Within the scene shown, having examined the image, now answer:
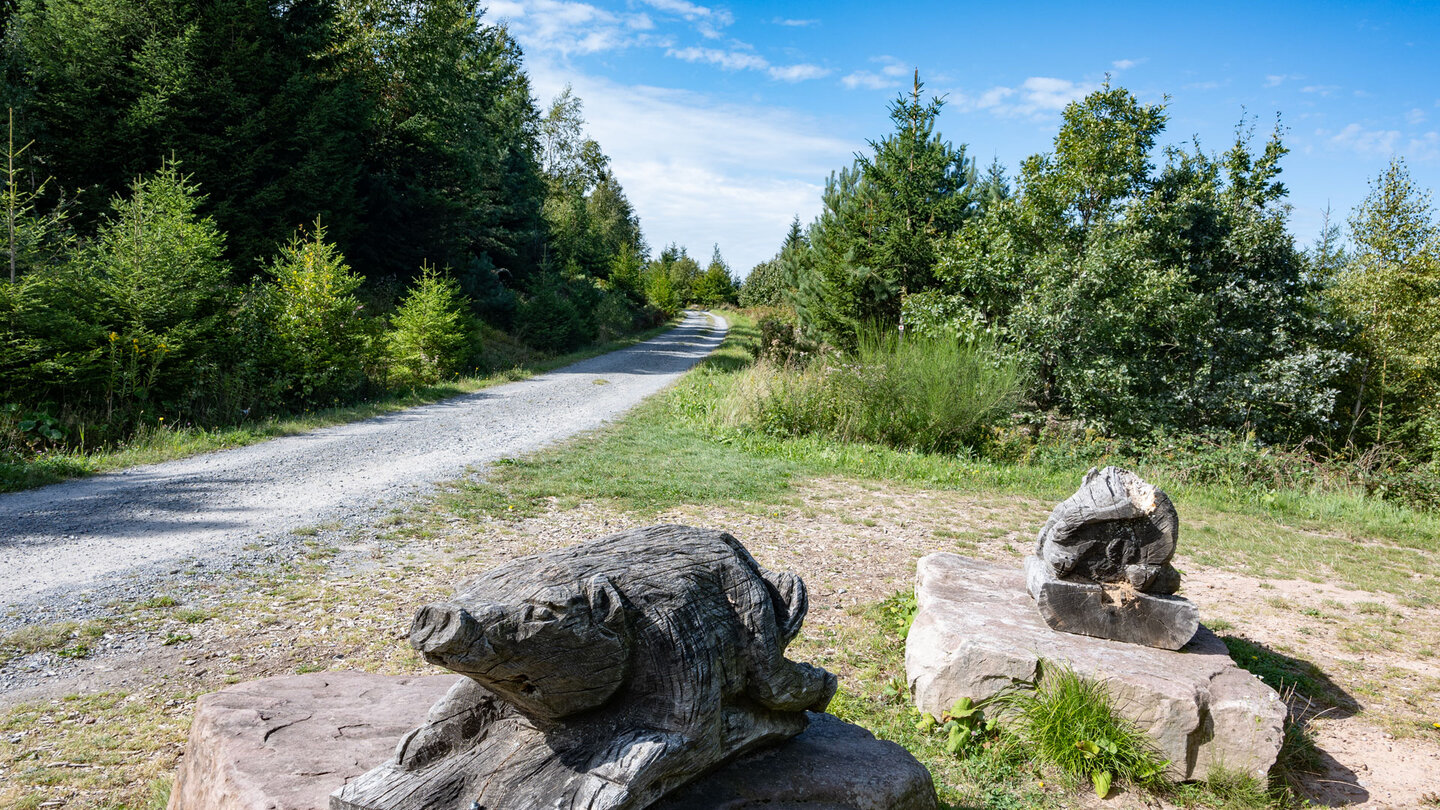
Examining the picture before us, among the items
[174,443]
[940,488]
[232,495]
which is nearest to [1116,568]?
[940,488]

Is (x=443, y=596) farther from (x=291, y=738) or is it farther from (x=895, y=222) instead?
(x=895, y=222)

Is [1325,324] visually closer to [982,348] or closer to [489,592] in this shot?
[982,348]

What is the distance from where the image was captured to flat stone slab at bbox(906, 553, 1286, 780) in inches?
148

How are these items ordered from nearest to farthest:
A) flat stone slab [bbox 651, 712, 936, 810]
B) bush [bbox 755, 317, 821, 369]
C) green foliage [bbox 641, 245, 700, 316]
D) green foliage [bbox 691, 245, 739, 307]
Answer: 1. flat stone slab [bbox 651, 712, 936, 810]
2. bush [bbox 755, 317, 821, 369]
3. green foliage [bbox 641, 245, 700, 316]
4. green foliage [bbox 691, 245, 739, 307]

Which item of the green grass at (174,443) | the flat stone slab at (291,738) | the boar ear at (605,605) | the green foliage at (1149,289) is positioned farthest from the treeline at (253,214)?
the green foliage at (1149,289)

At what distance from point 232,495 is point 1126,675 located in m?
8.01

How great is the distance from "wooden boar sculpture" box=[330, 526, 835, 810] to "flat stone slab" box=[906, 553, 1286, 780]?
7.05ft

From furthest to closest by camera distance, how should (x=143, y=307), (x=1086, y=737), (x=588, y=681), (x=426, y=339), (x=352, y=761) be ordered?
(x=426, y=339) → (x=143, y=307) → (x=1086, y=737) → (x=352, y=761) → (x=588, y=681)

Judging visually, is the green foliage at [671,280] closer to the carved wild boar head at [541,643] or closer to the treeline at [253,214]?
the treeline at [253,214]

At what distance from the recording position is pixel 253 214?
1753 cm

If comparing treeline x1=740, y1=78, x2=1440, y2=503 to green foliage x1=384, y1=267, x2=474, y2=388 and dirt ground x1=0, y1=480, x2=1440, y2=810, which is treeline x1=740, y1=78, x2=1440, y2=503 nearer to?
dirt ground x1=0, y1=480, x2=1440, y2=810

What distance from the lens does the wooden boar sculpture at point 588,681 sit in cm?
182

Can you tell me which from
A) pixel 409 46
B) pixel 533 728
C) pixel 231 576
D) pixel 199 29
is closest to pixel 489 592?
pixel 533 728

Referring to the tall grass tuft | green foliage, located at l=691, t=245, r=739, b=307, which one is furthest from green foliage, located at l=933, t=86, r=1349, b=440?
green foliage, located at l=691, t=245, r=739, b=307
